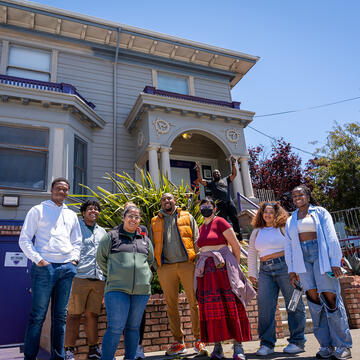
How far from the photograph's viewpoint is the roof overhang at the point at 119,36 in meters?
10.6

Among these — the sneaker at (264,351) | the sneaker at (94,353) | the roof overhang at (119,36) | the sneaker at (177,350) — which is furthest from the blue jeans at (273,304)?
the roof overhang at (119,36)

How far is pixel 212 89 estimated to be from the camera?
13305mm

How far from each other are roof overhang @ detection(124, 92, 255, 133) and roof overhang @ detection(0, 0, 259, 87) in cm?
309

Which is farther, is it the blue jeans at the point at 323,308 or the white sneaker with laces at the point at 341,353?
the blue jeans at the point at 323,308

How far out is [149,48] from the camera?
1251 cm

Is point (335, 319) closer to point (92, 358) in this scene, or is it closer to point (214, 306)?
point (214, 306)

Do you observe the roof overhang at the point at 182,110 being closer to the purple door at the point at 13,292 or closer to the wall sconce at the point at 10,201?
the wall sconce at the point at 10,201

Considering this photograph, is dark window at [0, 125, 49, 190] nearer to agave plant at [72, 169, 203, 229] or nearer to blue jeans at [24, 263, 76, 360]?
agave plant at [72, 169, 203, 229]

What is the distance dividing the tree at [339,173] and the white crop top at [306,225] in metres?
14.6

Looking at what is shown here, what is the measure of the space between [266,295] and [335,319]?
806 mm

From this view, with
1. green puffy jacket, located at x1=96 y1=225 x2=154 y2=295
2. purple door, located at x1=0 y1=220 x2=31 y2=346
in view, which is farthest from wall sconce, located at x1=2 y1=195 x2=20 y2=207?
green puffy jacket, located at x1=96 y1=225 x2=154 y2=295

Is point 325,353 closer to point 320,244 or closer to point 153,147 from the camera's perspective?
point 320,244

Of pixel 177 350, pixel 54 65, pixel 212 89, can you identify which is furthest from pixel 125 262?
pixel 212 89

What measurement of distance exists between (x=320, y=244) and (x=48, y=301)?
2.70 metres
